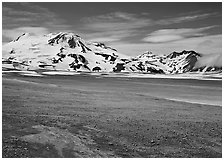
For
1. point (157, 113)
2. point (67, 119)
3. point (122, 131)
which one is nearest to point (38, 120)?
point (67, 119)

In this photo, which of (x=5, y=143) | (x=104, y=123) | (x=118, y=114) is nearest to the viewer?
(x=5, y=143)

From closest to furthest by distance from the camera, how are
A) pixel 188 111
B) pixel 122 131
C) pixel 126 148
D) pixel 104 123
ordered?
1. pixel 126 148
2. pixel 122 131
3. pixel 104 123
4. pixel 188 111

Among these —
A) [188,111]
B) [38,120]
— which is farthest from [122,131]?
[188,111]

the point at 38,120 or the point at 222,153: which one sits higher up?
the point at 38,120

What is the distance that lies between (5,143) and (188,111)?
10.6 m

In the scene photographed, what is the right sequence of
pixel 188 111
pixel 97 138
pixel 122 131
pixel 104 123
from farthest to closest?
pixel 188 111 → pixel 104 123 → pixel 122 131 → pixel 97 138

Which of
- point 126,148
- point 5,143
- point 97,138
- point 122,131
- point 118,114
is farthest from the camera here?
point 118,114

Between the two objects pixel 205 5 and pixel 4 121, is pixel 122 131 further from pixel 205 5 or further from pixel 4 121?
pixel 205 5

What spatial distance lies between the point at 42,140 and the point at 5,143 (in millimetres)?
1192

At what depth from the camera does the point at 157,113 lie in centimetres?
1511

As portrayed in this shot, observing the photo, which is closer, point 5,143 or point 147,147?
point 5,143

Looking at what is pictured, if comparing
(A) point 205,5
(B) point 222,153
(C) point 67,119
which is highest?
(A) point 205,5

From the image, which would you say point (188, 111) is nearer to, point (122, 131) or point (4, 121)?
point (122, 131)

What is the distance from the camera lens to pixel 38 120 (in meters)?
11.7
